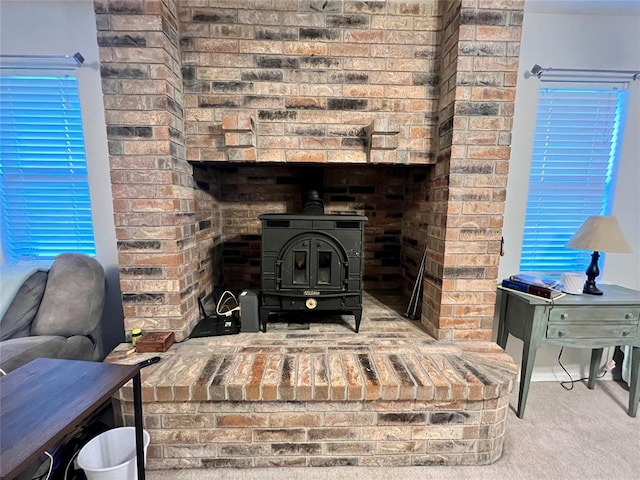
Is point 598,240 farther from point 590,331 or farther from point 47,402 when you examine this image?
point 47,402

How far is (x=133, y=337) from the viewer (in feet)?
4.86

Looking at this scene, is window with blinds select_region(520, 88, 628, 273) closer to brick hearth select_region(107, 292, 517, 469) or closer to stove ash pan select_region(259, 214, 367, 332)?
brick hearth select_region(107, 292, 517, 469)

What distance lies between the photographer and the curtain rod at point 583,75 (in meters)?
1.83

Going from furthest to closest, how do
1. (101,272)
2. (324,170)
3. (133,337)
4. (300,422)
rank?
(324,170) < (101,272) < (133,337) < (300,422)

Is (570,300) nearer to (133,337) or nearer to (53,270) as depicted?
(133,337)

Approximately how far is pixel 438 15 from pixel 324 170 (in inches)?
45.1

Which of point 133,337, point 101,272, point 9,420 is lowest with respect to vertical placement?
point 133,337

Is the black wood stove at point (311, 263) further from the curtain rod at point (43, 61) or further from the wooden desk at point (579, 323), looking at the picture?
the curtain rod at point (43, 61)

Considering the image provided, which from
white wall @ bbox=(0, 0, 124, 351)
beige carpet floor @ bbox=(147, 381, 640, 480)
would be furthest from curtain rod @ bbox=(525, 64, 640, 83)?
white wall @ bbox=(0, 0, 124, 351)

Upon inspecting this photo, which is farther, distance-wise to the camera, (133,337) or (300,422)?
(133,337)

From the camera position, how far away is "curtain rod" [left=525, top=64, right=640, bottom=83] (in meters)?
1.83

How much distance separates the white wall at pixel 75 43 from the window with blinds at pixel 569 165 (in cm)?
299

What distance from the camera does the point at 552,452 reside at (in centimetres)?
143

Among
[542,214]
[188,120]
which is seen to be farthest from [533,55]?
[188,120]
